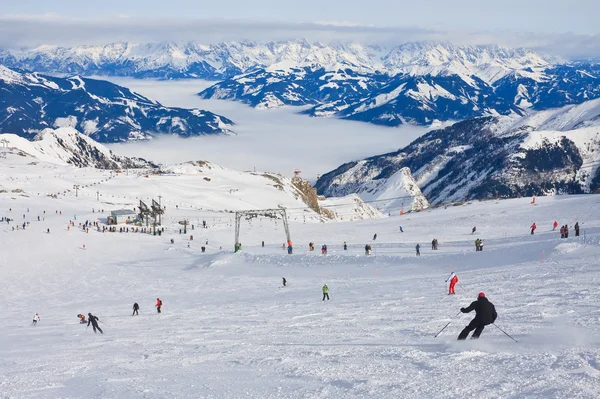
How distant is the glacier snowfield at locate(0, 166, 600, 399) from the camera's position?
14.0 m

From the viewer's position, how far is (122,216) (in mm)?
82938

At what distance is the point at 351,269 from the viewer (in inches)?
1729

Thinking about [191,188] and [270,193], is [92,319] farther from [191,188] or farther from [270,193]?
[270,193]

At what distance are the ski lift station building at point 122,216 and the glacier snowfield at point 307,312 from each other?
10.7m

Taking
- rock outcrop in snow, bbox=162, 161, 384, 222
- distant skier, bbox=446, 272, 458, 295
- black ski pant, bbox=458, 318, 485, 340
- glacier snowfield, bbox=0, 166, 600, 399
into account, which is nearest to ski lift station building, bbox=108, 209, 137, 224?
glacier snowfield, bbox=0, 166, 600, 399

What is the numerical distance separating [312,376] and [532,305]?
10.8 meters

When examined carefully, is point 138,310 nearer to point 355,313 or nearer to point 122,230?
point 355,313

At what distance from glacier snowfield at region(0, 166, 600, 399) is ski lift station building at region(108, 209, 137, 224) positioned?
34.9 feet

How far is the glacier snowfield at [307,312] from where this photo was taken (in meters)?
14.0

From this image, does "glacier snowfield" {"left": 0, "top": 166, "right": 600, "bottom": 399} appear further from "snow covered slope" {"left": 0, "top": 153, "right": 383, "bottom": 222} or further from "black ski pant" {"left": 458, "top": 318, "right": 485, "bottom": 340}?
"snow covered slope" {"left": 0, "top": 153, "right": 383, "bottom": 222}

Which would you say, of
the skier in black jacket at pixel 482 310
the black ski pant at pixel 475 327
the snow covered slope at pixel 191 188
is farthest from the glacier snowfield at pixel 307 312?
the snow covered slope at pixel 191 188

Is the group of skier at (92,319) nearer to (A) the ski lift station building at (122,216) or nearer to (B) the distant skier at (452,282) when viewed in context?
(B) the distant skier at (452,282)

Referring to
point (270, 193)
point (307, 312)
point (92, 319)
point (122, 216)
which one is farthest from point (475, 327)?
A: point (270, 193)

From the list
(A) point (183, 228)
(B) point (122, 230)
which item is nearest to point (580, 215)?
(A) point (183, 228)
